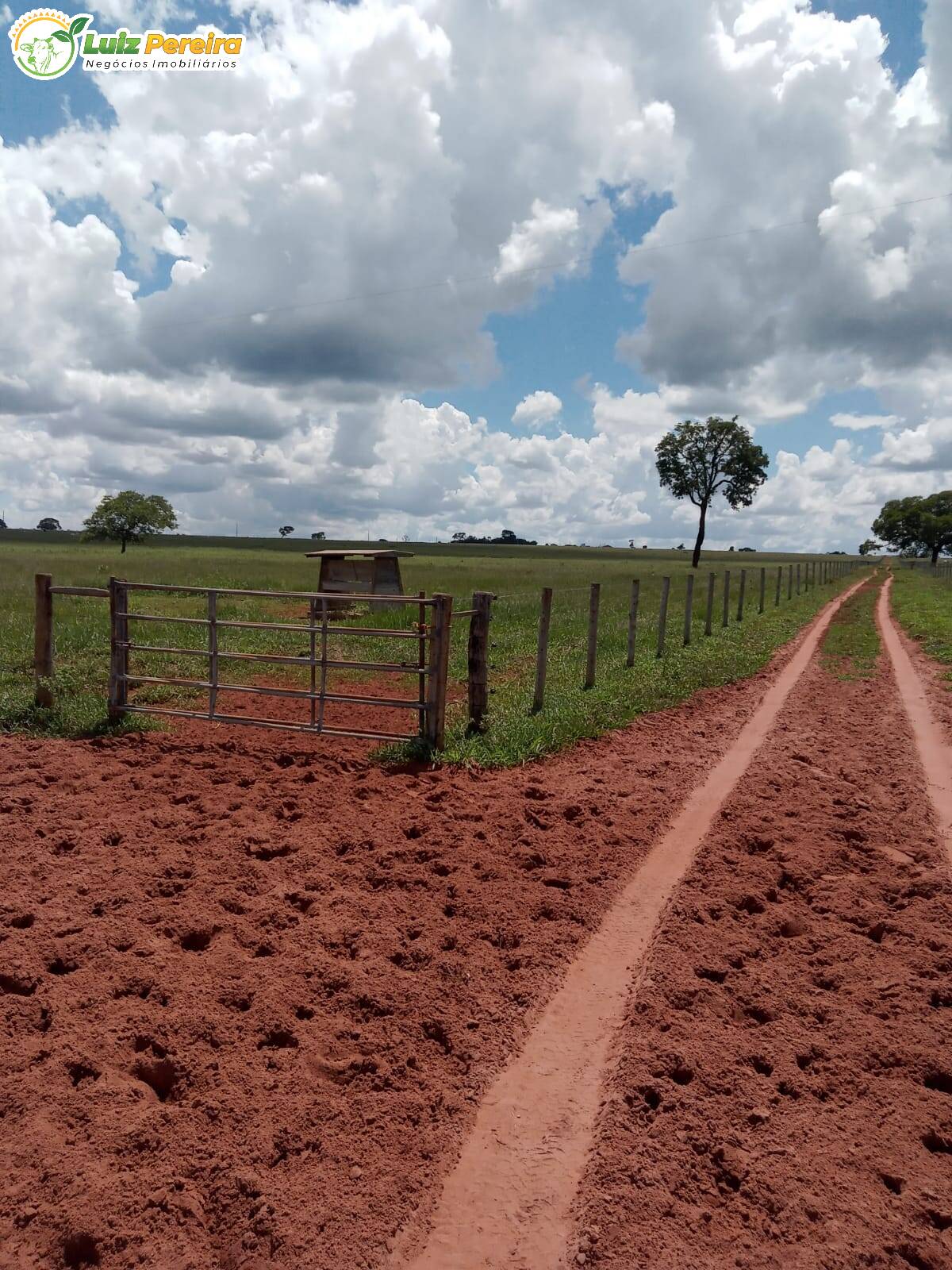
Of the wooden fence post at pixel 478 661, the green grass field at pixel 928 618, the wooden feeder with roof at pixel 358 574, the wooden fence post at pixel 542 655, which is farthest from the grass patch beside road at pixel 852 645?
the wooden feeder with roof at pixel 358 574

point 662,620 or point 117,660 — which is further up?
point 662,620

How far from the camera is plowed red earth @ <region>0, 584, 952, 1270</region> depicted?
282cm

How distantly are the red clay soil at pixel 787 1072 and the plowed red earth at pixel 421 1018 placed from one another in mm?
12

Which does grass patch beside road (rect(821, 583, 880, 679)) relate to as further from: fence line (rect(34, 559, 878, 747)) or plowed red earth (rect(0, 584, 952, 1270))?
plowed red earth (rect(0, 584, 952, 1270))

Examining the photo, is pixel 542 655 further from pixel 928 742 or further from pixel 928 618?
pixel 928 618

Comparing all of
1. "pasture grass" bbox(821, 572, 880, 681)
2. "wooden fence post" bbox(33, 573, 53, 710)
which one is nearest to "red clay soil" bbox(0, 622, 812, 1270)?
"wooden fence post" bbox(33, 573, 53, 710)

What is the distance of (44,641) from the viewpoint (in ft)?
30.4

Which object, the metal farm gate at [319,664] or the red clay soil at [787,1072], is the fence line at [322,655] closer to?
the metal farm gate at [319,664]

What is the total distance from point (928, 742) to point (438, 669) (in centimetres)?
518

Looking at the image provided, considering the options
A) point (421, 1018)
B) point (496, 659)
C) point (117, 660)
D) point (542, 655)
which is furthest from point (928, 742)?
point (117, 660)

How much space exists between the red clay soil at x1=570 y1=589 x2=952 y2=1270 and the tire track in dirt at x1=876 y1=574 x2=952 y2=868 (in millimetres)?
787

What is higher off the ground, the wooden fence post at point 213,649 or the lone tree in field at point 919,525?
the lone tree in field at point 919,525

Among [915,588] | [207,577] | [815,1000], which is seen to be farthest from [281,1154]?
[915,588]

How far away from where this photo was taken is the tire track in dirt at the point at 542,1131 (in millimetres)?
2729
